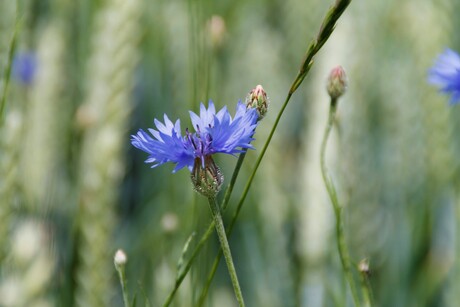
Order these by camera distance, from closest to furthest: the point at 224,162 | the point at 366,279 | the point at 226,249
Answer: the point at 226,249 < the point at 366,279 < the point at 224,162

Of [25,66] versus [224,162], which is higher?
[25,66]

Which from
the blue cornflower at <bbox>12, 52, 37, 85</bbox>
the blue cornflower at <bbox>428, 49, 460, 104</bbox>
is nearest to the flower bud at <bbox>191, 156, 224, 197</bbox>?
the blue cornflower at <bbox>428, 49, 460, 104</bbox>

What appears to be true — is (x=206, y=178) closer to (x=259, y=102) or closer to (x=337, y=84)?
(x=259, y=102)

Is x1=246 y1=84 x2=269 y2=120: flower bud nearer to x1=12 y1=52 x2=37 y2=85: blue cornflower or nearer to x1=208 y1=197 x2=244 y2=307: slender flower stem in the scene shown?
x1=208 y1=197 x2=244 y2=307: slender flower stem

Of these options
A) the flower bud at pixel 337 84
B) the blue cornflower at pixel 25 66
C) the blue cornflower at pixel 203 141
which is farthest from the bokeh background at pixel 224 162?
the blue cornflower at pixel 203 141

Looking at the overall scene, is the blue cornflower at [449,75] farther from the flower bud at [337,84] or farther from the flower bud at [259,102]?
the flower bud at [259,102]

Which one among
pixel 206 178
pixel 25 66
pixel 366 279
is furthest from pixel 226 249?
pixel 25 66
